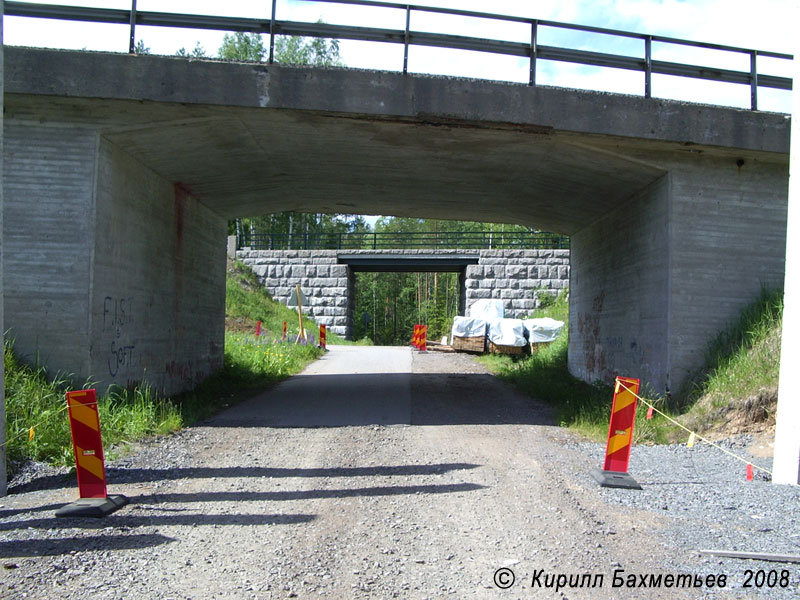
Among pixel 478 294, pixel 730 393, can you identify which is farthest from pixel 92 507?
pixel 478 294

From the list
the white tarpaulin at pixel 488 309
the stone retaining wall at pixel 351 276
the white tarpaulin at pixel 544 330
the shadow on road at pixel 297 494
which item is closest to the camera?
the shadow on road at pixel 297 494

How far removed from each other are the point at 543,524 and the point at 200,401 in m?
7.33

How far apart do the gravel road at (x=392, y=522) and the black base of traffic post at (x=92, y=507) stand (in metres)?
0.11

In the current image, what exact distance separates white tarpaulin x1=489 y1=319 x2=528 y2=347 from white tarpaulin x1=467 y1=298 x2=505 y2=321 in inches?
136

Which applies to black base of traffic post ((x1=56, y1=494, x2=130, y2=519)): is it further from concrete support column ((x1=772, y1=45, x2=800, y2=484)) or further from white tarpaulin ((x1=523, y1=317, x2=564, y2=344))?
white tarpaulin ((x1=523, y1=317, x2=564, y2=344))

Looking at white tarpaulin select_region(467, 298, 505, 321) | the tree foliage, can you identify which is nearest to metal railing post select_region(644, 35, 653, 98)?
white tarpaulin select_region(467, 298, 505, 321)

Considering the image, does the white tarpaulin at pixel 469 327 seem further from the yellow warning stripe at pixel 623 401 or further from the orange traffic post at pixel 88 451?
the orange traffic post at pixel 88 451

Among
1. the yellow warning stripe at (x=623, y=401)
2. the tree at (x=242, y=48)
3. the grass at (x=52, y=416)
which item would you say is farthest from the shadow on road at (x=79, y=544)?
the tree at (x=242, y=48)

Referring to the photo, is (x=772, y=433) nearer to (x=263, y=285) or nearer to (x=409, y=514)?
(x=409, y=514)

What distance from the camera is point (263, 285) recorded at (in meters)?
30.2

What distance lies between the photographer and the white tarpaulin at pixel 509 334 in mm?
21922

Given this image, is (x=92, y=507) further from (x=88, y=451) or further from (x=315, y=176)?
(x=315, y=176)

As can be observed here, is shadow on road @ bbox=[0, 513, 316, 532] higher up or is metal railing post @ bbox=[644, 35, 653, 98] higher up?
metal railing post @ bbox=[644, 35, 653, 98]

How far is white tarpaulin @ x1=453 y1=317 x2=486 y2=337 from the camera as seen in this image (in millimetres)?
23328
